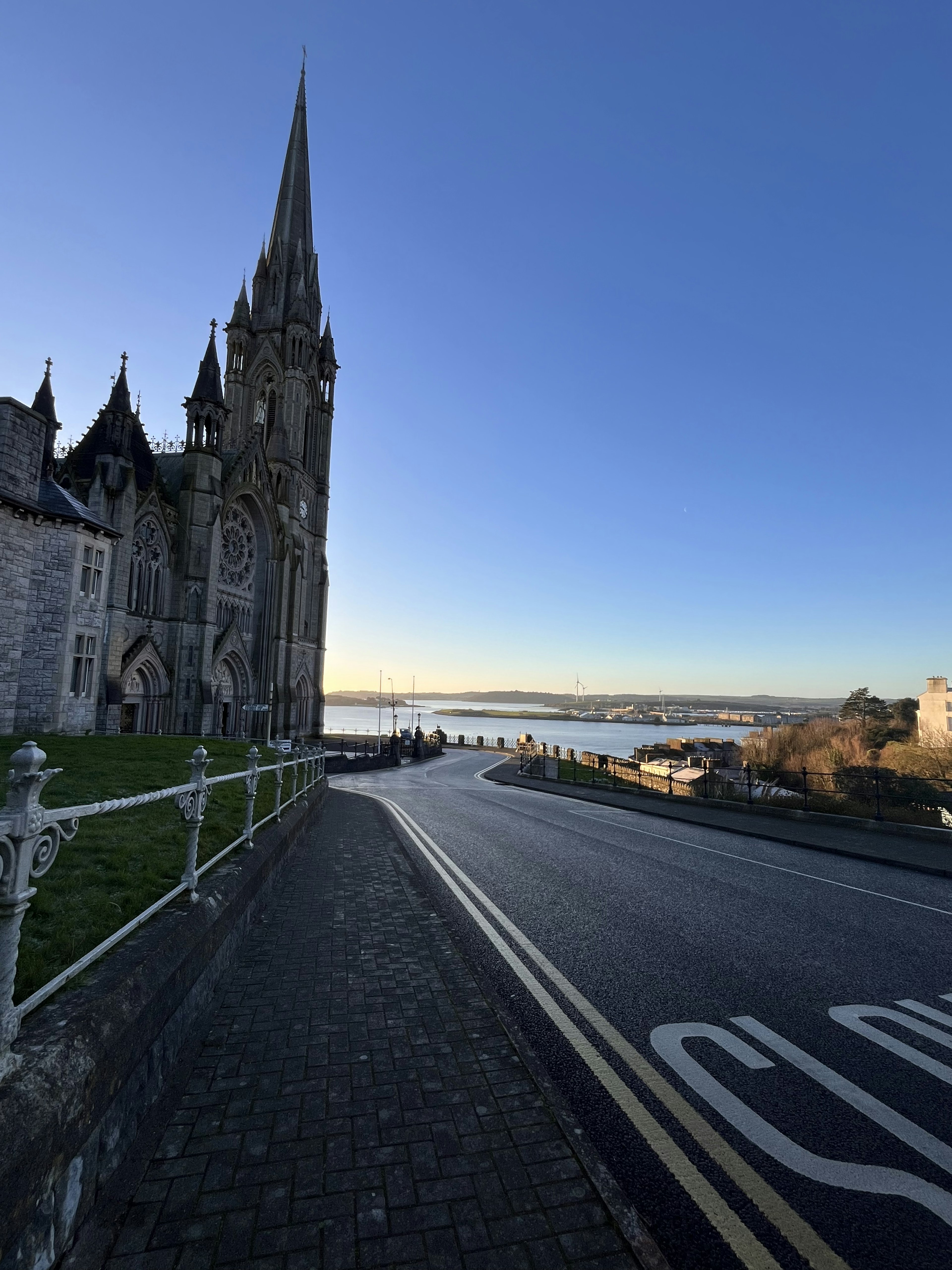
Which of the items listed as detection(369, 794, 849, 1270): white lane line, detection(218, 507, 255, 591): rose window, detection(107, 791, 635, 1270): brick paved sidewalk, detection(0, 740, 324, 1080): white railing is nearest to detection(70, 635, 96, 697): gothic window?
detection(218, 507, 255, 591): rose window

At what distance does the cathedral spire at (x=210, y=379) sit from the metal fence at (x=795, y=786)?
31421 millimetres

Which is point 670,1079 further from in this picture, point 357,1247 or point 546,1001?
point 357,1247

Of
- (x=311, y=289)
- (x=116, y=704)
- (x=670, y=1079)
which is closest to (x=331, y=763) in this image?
(x=116, y=704)

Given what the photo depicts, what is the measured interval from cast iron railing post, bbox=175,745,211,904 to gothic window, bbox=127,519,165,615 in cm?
3471

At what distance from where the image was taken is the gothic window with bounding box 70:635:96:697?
22016 millimetres

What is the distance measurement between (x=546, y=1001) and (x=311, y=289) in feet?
225

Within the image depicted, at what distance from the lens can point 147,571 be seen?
119 ft

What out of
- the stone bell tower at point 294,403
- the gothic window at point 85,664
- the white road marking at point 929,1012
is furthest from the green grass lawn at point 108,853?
the stone bell tower at point 294,403

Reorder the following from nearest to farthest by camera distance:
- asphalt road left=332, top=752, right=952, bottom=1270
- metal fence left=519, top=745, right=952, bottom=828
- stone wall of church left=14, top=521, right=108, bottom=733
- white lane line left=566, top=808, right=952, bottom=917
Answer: asphalt road left=332, top=752, right=952, bottom=1270
white lane line left=566, top=808, right=952, bottom=917
metal fence left=519, top=745, right=952, bottom=828
stone wall of church left=14, top=521, right=108, bottom=733

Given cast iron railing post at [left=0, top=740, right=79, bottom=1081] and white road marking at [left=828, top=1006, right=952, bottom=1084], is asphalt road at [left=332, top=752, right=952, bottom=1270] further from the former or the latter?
cast iron railing post at [left=0, top=740, right=79, bottom=1081]

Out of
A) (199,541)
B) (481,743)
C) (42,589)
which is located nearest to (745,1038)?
(42,589)

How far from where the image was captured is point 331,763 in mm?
38312

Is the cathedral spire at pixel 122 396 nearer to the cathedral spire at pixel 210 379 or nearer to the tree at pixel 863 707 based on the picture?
the cathedral spire at pixel 210 379

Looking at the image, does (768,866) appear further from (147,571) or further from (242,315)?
(242,315)
